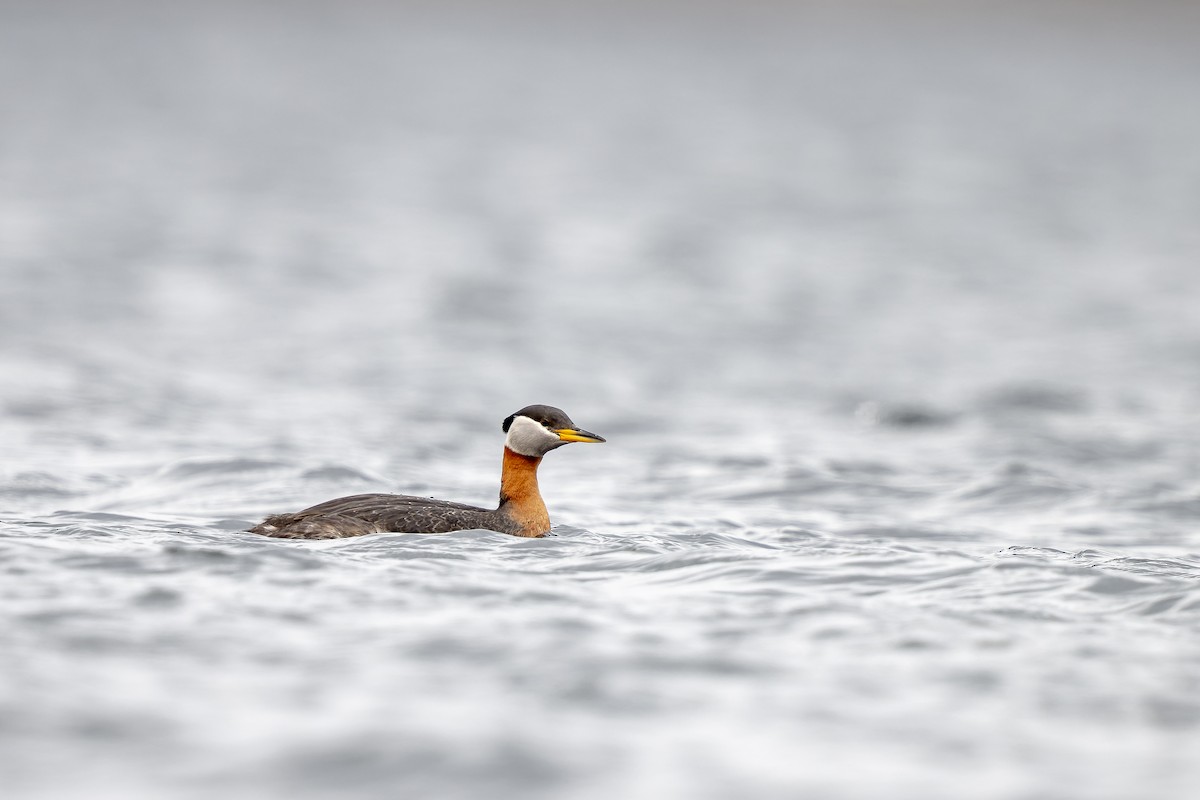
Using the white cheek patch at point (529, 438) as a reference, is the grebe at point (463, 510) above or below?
below

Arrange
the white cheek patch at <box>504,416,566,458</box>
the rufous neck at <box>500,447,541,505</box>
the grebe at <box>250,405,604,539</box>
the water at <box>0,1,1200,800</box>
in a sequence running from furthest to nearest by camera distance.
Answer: the white cheek patch at <box>504,416,566,458</box>, the rufous neck at <box>500,447,541,505</box>, the grebe at <box>250,405,604,539</box>, the water at <box>0,1,1200,800</box>

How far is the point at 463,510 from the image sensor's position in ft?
44.7

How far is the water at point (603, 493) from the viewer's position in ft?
28.8

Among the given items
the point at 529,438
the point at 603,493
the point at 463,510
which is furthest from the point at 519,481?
the point at 603,493

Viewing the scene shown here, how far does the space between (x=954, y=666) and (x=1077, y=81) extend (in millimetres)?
159883

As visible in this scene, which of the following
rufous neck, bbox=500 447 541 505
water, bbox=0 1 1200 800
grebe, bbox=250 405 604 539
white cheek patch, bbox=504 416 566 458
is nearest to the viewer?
water, bbox=0 1 1200 800

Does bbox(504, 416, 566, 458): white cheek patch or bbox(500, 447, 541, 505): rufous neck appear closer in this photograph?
bbox(500, 447, 541, 505): rufous neck

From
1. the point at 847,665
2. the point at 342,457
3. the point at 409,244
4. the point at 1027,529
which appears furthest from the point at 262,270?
the point at 847,665

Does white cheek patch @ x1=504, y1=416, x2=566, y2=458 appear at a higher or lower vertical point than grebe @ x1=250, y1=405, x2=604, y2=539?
higher

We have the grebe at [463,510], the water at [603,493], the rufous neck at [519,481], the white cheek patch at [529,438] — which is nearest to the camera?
the water at [603,493]

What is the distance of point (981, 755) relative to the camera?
28.5ft

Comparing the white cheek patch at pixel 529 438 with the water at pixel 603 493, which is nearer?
the water at pixel 603 493

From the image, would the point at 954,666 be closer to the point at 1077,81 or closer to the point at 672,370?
the point at 672,370

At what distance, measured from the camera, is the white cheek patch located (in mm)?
14000
